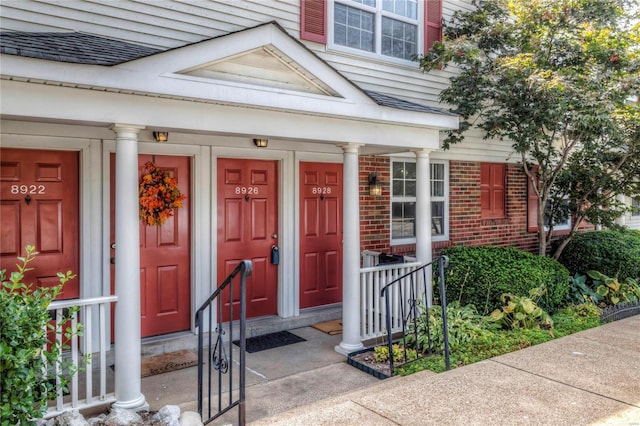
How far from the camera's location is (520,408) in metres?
3.47

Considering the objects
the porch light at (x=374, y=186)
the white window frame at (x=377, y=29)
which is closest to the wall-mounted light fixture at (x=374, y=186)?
the porch light at (x=374, y=186)

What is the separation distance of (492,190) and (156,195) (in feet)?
18.7

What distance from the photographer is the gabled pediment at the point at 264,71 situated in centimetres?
413

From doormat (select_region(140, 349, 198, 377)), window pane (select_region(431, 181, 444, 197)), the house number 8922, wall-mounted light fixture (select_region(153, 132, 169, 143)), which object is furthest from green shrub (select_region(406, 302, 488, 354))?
the house number 8922

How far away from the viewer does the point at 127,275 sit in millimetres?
3771

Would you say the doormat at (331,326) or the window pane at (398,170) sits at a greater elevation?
the window pane at (398,170)

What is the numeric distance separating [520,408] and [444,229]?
4332 mm

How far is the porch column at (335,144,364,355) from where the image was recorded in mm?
5145

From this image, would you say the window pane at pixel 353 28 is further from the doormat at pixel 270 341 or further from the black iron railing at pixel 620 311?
the black iron railing at pixel 620 311

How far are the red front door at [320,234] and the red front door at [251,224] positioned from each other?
1.33 ft

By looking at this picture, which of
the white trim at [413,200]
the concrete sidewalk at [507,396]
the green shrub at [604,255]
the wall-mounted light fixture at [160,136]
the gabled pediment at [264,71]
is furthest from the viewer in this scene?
the green shrub at [604,255]

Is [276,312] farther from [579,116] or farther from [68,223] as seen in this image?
[579,116]

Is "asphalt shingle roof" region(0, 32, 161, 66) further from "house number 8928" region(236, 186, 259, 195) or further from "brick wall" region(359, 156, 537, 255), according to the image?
"brick wall" region(359, 156, 537, 255)

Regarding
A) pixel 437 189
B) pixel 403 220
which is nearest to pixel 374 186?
pixel 403 220
